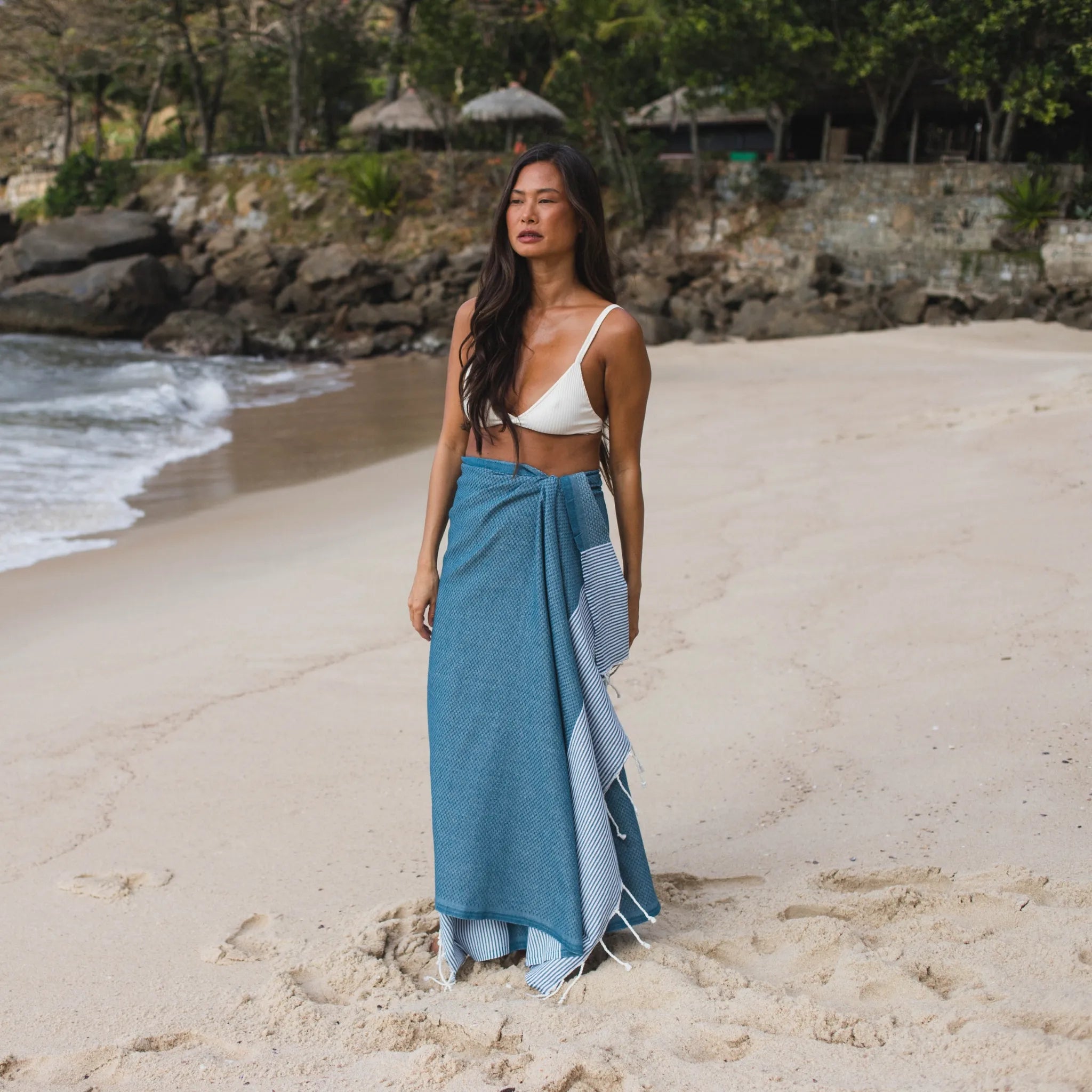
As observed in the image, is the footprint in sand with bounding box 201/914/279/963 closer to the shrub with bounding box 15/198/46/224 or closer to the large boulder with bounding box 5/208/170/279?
the large boulder with bounding box 5/208/170/279

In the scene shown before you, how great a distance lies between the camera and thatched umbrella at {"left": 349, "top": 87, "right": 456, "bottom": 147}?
23.9 meters

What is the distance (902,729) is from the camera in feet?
11.9

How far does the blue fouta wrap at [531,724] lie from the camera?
2395 millimetres

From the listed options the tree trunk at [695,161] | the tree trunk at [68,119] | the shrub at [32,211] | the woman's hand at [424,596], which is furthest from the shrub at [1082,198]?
the tree trunk at [68,119]

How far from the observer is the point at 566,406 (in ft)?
7.98

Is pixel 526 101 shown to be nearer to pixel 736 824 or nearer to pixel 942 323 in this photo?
pixel 942 323

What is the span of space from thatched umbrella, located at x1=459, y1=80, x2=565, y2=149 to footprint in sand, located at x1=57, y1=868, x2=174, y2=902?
20479mm

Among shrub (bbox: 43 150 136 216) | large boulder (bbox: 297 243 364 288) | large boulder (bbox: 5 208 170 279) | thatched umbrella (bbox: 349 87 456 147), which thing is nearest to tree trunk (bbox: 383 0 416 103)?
thatched umbrella (bbox: 349 87 456 147)

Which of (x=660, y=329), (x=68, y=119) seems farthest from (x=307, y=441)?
(x=68, y=119)

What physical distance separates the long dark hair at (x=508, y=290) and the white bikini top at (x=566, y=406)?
5 centimetres

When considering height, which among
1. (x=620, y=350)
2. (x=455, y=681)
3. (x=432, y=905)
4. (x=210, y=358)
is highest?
(x=620, y=350)

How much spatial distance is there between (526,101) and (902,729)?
2022 centimetres

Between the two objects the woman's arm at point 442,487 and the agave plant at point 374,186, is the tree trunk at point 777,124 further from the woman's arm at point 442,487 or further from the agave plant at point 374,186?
the woman's arm at point 442,487

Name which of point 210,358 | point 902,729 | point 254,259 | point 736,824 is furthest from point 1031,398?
point 254,259
